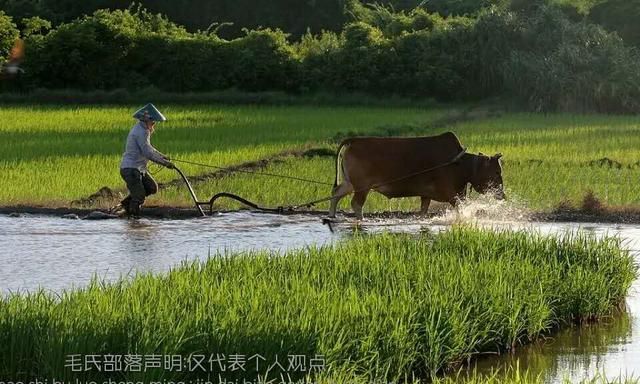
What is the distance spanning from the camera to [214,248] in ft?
32.0

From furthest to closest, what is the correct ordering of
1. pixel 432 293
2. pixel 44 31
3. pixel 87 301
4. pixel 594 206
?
pixel 44 31 → pixel 594 206 → pixel 432 293 → pixel 87 301

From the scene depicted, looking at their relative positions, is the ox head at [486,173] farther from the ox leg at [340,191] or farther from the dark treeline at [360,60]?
the dark treeline at [360,60]

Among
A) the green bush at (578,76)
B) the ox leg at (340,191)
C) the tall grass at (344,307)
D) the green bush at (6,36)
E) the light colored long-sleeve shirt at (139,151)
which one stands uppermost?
the green bush at (6,36)

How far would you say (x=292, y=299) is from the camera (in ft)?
20.2

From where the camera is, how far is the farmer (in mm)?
10984

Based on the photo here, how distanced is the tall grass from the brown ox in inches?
96.8

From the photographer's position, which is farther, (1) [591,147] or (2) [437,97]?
(2) [437,97]

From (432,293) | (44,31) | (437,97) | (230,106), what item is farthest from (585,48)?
(432,293)

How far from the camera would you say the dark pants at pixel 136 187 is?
11.2 meters

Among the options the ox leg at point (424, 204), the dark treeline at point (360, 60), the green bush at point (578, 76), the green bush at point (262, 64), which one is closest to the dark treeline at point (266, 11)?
the dark treeline at point (360, 60)

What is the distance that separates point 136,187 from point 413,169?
2.56 m

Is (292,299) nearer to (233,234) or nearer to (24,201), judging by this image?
(233,234)

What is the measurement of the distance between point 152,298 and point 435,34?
24958mm

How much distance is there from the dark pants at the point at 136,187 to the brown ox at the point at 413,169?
5.76 ft
